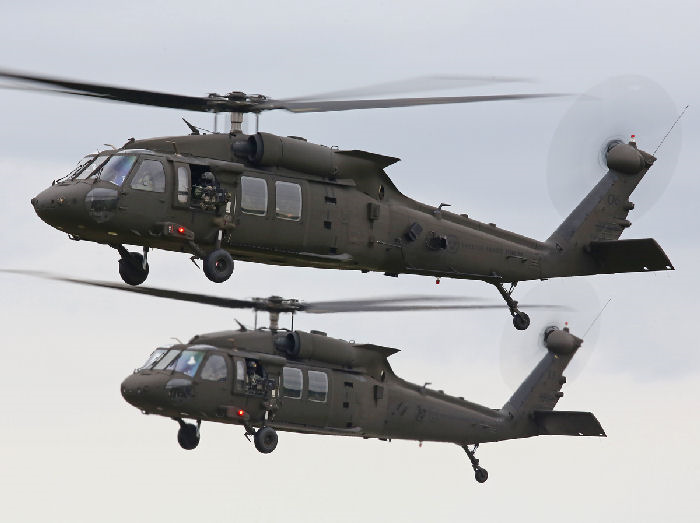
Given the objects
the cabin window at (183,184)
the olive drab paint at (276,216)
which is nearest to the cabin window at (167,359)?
the olive drab paint at (276,216)

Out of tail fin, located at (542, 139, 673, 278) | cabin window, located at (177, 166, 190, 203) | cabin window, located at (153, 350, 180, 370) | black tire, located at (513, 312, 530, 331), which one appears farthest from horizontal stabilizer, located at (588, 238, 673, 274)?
cabin window, located at (177, 166, 190, 203)

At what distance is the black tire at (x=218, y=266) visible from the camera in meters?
34.8

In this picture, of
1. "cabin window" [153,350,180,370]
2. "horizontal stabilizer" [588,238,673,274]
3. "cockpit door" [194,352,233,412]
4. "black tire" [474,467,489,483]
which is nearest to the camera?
"horizontal stabilizer" [588,238,673,274]

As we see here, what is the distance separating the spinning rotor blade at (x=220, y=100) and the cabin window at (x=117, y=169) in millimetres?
1203

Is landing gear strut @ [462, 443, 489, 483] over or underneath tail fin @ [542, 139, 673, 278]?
underneath

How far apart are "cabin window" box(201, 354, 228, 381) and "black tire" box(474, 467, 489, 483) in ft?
37.0

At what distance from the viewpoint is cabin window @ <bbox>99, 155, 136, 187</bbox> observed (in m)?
34.5

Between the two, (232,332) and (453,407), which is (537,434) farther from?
(232,332)

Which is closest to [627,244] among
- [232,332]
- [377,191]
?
[377,191]

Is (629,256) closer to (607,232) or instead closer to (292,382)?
(607,232)

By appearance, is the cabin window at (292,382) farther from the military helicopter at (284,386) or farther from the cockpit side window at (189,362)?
the cockpit side window at (189,362)

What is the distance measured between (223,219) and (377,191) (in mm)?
4626

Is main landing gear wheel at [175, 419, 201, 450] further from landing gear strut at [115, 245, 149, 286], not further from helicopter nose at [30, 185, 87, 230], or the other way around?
helicopter nose at [30, 185, 87, 230]

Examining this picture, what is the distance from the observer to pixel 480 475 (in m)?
50.6
